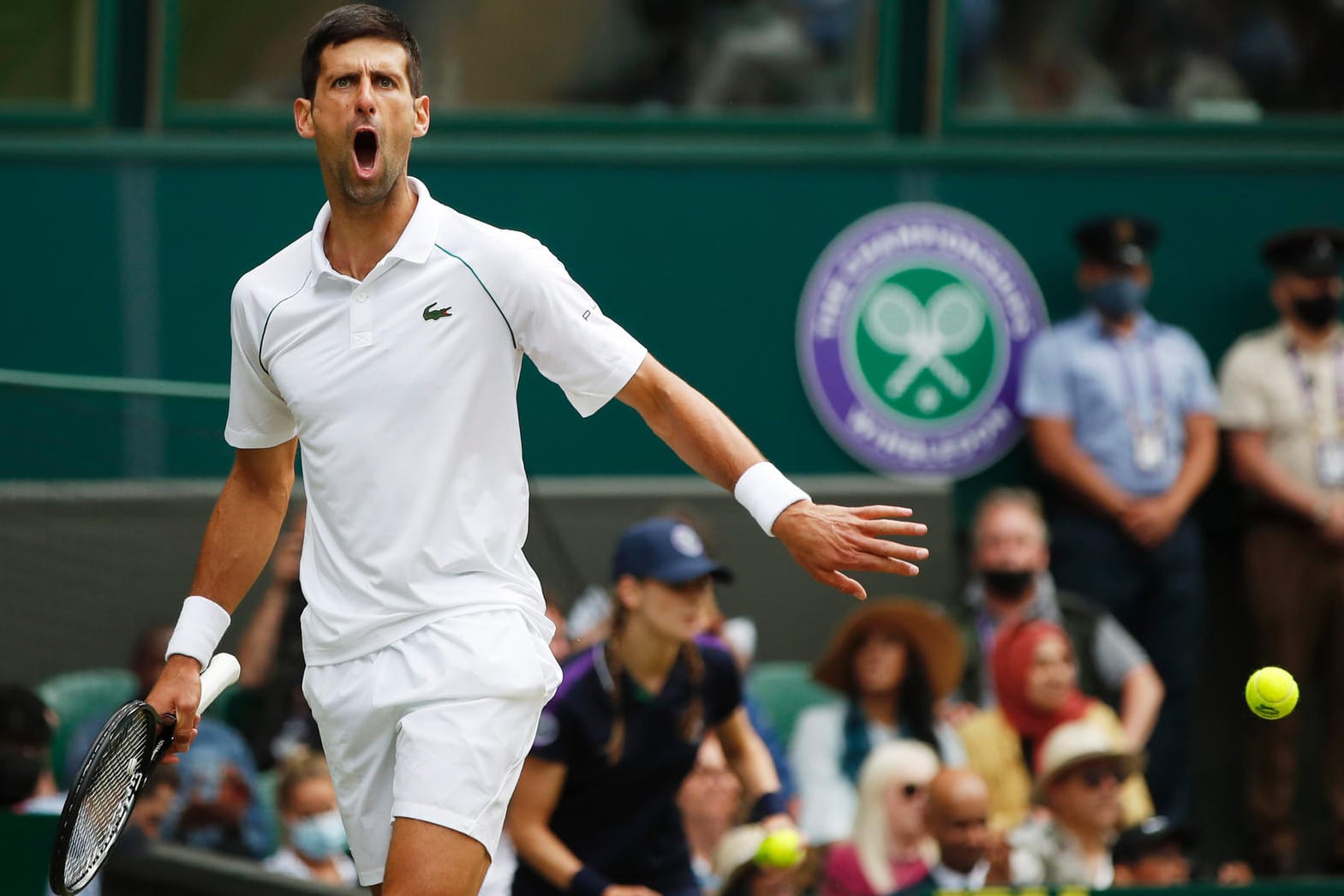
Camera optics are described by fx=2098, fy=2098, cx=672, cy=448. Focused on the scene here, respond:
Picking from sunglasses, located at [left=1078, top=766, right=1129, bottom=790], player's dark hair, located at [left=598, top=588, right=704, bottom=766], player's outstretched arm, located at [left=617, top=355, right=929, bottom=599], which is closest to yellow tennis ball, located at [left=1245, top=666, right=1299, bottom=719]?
player's outstretched arm, located at [left=617, top=355, right=929, bottom=599]

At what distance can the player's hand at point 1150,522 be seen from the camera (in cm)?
838

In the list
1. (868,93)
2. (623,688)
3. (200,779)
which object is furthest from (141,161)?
(623,688)

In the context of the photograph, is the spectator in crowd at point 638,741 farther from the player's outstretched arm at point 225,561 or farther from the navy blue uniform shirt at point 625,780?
the player's outstretched arm at point 225,561

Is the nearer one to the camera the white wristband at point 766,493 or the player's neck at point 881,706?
the white wristband at point 766,493

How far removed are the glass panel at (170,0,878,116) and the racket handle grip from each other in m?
4.86

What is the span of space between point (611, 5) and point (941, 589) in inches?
109

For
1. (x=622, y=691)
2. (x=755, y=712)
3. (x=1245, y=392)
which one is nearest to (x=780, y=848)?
(x=622, y=691)

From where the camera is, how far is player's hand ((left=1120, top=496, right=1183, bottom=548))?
838cm

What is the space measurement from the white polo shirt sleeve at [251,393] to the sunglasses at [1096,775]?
3639 millimetres

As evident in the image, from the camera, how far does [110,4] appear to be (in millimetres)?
8516

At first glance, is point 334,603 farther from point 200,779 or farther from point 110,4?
point 110,4

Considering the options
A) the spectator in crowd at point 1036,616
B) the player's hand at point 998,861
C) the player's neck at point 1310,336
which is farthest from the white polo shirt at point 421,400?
the player's neck at point 1310,336

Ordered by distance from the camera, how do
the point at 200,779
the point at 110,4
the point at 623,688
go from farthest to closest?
the point at 110,4, the point at 200,779, the point at 623,688

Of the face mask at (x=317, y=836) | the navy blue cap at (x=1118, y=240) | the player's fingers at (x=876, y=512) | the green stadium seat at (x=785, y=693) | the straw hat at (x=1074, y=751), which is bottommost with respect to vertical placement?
the face mask at (x=317, y=836)
